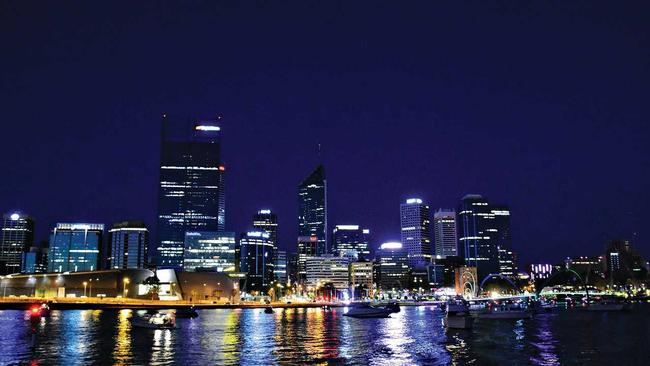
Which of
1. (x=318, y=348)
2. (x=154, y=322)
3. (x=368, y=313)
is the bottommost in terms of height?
(x=368, y=313)

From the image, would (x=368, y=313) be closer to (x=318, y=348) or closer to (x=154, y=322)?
(x=154, y=322)

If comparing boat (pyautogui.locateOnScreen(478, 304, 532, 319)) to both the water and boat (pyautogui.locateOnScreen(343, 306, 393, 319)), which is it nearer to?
boat (pyautogui.locateOnScreen(343, 306, 393, 319))

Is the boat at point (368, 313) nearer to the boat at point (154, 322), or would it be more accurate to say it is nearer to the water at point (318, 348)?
the water at point (318, 348)

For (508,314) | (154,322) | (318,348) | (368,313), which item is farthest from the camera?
(368,313)

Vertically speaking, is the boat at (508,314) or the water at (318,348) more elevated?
the water at (318,348)

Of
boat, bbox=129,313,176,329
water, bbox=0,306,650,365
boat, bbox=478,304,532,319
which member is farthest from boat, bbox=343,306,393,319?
boat, bbox=129,313,176,329

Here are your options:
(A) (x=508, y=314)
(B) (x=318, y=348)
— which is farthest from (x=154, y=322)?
(A) (x=508, y=314)

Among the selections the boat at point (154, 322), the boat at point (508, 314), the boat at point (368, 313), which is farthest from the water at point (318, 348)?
the boat at point (368, 313)

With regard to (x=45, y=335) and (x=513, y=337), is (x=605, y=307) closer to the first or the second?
(x=513, y=337)

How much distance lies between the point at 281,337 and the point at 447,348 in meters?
21.9

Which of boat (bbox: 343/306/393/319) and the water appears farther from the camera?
boat (bbox: 343/306/393/319)

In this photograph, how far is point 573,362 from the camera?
46625mm

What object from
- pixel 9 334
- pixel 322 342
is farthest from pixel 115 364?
pixel 9 334

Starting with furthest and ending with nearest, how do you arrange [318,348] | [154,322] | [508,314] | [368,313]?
1. [368,313]
2. [508,314]
3. [154,322]
4. [318,348]
